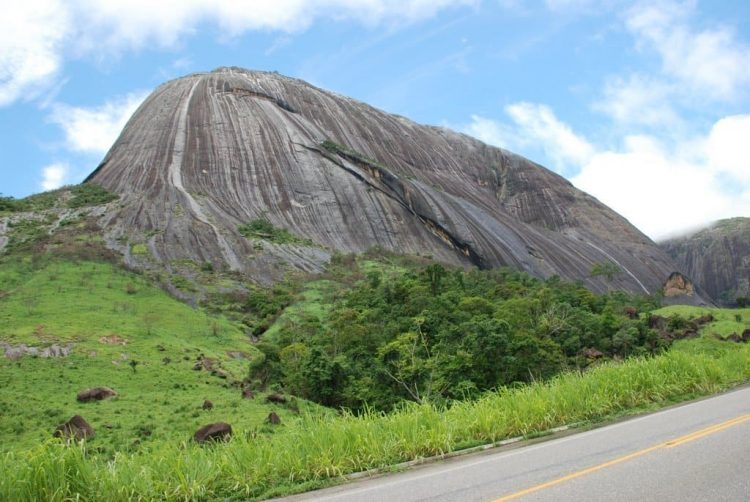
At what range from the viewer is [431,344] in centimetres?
2528

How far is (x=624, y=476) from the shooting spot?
629cm

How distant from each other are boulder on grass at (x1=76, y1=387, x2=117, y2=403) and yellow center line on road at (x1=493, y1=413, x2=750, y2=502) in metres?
16.5

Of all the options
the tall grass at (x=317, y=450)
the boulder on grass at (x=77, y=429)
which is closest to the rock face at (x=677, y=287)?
the tall grass at (x=317, y=450)

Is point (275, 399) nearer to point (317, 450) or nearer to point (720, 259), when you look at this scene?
point (317, 450)

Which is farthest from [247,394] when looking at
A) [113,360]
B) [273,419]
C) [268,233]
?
[268,233]

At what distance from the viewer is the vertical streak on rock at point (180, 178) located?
44438 mm

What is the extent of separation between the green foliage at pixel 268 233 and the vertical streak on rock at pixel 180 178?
115 inches

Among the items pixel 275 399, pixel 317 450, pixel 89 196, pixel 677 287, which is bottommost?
pixel 317 450

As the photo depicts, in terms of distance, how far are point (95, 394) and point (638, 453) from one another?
16.7m

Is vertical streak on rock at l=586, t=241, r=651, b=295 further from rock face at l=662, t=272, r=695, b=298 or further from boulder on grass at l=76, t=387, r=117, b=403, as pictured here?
boulder on grass at l=76, t=387, r=117, b=403

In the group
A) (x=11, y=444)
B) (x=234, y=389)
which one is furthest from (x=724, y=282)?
(x=11, y=444)

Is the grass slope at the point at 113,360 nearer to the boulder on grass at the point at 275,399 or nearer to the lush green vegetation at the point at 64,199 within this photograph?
the boulder on grass at the point at 275,399

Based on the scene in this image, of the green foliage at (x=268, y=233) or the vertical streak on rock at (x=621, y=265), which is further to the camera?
the vertical streak on rock at (x=621, y=265)

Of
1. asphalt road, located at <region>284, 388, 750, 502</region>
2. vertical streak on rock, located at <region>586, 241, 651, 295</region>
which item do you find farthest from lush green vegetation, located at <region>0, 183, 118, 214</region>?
vertical streak on rock, located at <region>586, 241, 651, 295</region>
